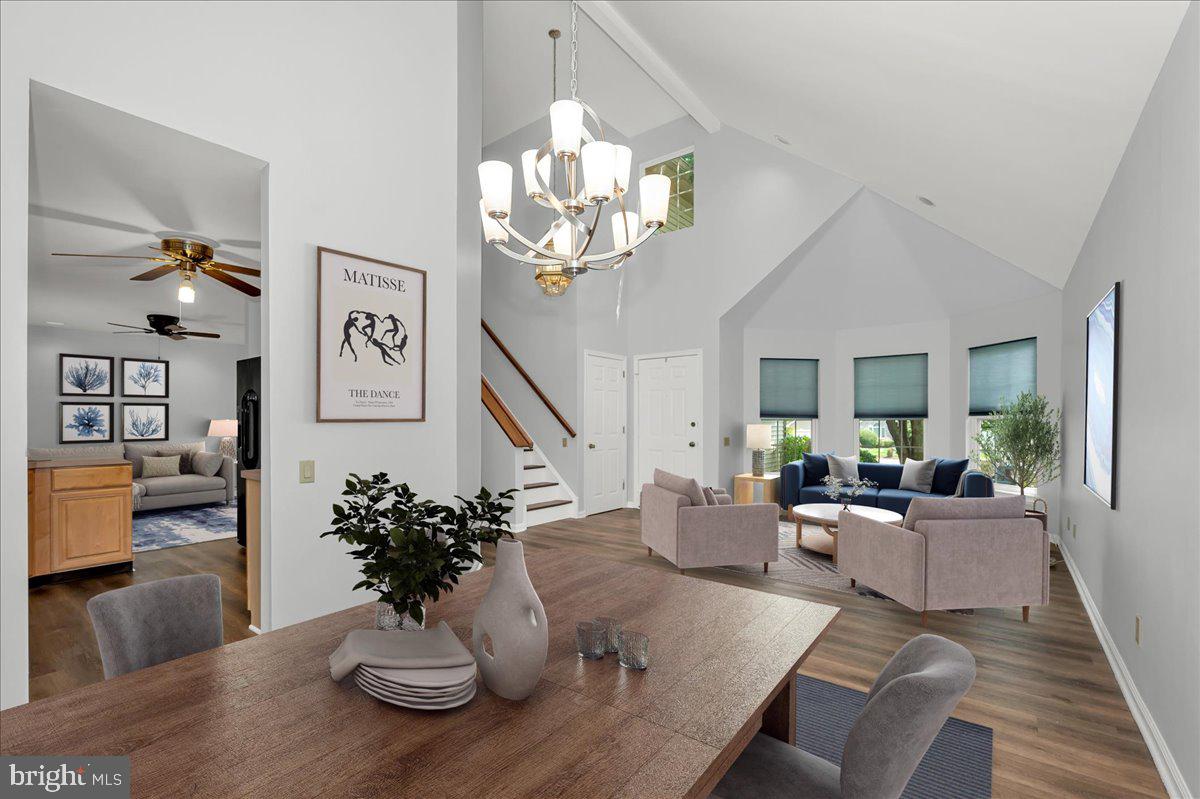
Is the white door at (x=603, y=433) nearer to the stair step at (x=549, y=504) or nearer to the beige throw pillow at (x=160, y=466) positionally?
the stair step at (x=549, y=504)

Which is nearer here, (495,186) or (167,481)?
(495,186)

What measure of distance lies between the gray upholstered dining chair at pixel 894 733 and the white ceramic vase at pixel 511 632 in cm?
53

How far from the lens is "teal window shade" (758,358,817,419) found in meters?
7.35

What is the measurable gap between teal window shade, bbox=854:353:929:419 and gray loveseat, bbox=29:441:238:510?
26.7 feet

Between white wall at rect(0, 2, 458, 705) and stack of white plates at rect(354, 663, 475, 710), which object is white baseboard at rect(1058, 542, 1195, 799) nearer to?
stack of white plates at rect(354, 663, 475, 710)

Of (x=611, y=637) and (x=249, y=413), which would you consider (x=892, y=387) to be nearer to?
(x=611, y=637)

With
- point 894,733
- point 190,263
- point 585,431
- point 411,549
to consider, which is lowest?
point 894,733

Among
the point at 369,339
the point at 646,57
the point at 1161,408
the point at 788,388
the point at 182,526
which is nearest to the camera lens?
the point at 1161,408

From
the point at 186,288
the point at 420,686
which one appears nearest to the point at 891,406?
the point at 420,686

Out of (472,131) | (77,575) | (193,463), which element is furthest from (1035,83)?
(193,463)

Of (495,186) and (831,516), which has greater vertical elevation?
(495,186)

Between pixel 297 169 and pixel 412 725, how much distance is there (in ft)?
8.55

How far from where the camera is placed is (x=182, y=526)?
6.30 meters

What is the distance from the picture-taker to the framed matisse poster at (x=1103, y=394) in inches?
107
